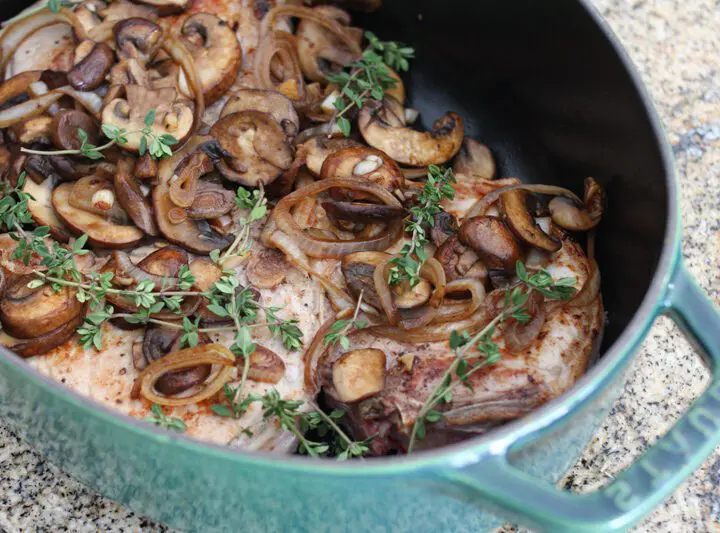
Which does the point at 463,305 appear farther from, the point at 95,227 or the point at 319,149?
the point at 95,227

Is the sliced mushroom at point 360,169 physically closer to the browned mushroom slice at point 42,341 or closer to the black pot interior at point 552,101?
the black pot interior at point 552,101

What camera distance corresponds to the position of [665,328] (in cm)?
281

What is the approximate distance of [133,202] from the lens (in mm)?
2398

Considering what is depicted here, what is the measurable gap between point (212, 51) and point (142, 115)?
386 mm

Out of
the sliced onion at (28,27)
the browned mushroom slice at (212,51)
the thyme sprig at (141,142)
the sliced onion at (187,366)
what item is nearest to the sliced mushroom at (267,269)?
the sliced onion at (187,366)

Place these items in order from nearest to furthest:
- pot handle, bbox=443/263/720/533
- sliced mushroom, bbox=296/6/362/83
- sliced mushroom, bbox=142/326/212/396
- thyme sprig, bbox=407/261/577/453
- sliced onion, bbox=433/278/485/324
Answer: pot handle, bbox=443/263/720/533
thyme sprig, bbox=407/261/577/453
sliced mushroom, bbox=142/326/212/396
sliced onion, bbox=433/278/485/324
sliced mushroom, bbox=296/6/362/83

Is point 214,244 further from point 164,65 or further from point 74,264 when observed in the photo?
point 164,65

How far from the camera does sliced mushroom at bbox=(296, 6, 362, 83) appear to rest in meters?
3.01

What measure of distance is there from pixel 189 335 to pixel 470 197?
0.99 m

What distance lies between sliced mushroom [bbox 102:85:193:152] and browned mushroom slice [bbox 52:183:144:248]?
9.2 inches

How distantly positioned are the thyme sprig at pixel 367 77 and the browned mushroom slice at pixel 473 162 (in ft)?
1.12

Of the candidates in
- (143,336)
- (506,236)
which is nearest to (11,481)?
(143,336)

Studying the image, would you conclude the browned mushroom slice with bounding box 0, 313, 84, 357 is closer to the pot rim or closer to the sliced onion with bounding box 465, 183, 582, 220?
the pot rim

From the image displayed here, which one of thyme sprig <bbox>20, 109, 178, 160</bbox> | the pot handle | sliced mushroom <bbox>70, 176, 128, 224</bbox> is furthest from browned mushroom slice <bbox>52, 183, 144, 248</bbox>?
the pot handle
